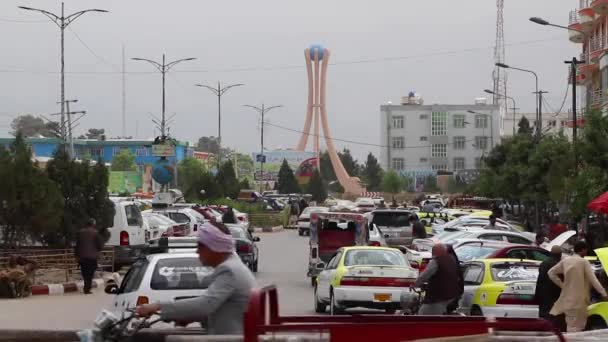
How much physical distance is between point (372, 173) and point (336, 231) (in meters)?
138

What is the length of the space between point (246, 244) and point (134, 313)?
75.2 feet

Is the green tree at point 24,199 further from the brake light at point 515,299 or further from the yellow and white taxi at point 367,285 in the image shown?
the brake light at point 515,299

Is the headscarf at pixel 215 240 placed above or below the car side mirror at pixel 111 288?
above

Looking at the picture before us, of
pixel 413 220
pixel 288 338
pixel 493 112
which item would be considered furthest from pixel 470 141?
pixel 288 338

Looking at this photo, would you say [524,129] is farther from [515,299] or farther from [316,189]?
[515,299]

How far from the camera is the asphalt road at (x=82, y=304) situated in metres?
19.7

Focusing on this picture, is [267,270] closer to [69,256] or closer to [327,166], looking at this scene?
[69,256]

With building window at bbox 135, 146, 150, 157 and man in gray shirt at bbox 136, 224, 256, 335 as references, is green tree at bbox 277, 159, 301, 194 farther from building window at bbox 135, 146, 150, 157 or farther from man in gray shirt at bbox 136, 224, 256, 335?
man in gray shirt at bbox 136, 224, 256, 335

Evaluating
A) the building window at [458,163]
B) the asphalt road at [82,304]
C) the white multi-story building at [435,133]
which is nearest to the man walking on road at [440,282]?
the asphalt road at [82,304]

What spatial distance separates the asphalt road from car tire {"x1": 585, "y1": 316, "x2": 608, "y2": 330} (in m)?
7.83

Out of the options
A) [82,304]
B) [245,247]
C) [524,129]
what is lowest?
[82,304]

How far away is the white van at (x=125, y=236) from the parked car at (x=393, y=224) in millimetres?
9896

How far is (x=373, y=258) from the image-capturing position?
2247cm

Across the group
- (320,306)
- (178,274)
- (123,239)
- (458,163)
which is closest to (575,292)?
(178,274)
